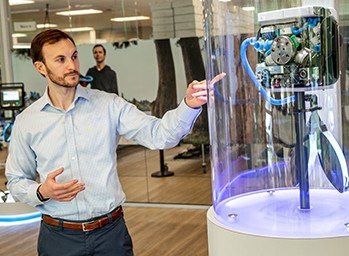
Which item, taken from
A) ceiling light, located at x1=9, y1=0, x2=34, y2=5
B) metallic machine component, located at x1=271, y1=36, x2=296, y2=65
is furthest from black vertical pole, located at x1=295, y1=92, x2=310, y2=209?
ceiling light, located at x1=9, y1=0, x2=34, y2=5

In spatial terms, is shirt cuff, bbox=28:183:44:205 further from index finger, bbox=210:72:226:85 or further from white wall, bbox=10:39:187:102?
white wall, bbox=10:39:187:102

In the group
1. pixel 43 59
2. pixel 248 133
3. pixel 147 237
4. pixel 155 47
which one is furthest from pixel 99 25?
pixel 248 133

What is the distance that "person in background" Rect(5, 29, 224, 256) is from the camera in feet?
7.34

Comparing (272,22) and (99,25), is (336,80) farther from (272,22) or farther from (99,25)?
(99,25)

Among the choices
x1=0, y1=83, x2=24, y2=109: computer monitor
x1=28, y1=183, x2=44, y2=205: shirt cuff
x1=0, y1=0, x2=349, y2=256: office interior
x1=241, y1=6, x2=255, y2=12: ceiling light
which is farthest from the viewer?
x1=0, y1=83, x2=24, y2=109: computer monitor

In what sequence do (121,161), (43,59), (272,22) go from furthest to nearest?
(121,161) < (43,59) < (272,22)

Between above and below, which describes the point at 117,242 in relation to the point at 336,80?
below

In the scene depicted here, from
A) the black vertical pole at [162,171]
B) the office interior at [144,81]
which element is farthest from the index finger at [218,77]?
the black vertical pole at [162,171]

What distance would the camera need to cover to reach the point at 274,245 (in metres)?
1.51

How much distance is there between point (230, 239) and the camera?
1612 millimetres

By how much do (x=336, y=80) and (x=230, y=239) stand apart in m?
0.54

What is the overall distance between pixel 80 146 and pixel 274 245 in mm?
1008

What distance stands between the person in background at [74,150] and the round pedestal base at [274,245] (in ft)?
2.13

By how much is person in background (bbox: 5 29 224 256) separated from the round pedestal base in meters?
0.65
